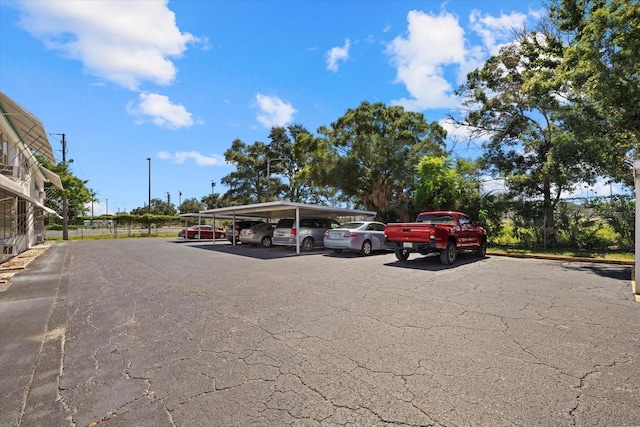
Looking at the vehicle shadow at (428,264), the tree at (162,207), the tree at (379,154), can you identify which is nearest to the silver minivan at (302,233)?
the vehicle shadow at (428,264)

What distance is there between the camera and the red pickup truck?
10.4m

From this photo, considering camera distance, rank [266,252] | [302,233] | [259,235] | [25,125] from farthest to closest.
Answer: [259,235] < [302,233] < [266,252] < [25,125]

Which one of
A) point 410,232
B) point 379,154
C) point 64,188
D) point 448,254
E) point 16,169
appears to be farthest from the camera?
point 64,188

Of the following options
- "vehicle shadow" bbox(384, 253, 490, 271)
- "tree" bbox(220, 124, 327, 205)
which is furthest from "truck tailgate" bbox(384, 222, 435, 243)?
"tree" bbox(220, 124, 327, 205)

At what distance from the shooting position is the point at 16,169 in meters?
15.0

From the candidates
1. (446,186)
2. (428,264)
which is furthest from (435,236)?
(446,186)

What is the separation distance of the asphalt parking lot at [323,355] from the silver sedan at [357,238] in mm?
5719

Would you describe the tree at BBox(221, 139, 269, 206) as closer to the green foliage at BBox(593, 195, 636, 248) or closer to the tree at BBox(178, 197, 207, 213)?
the green foliage at BBox(593, 195, 636, 248)

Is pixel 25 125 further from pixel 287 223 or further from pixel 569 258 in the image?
pixel 569 258

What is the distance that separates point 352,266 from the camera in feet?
35.6

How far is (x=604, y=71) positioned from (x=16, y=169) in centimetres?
2259

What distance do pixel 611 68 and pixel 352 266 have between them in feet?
32.0

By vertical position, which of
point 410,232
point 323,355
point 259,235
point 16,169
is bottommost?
point 323,355

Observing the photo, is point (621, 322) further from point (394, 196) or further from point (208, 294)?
point (394, 196)
